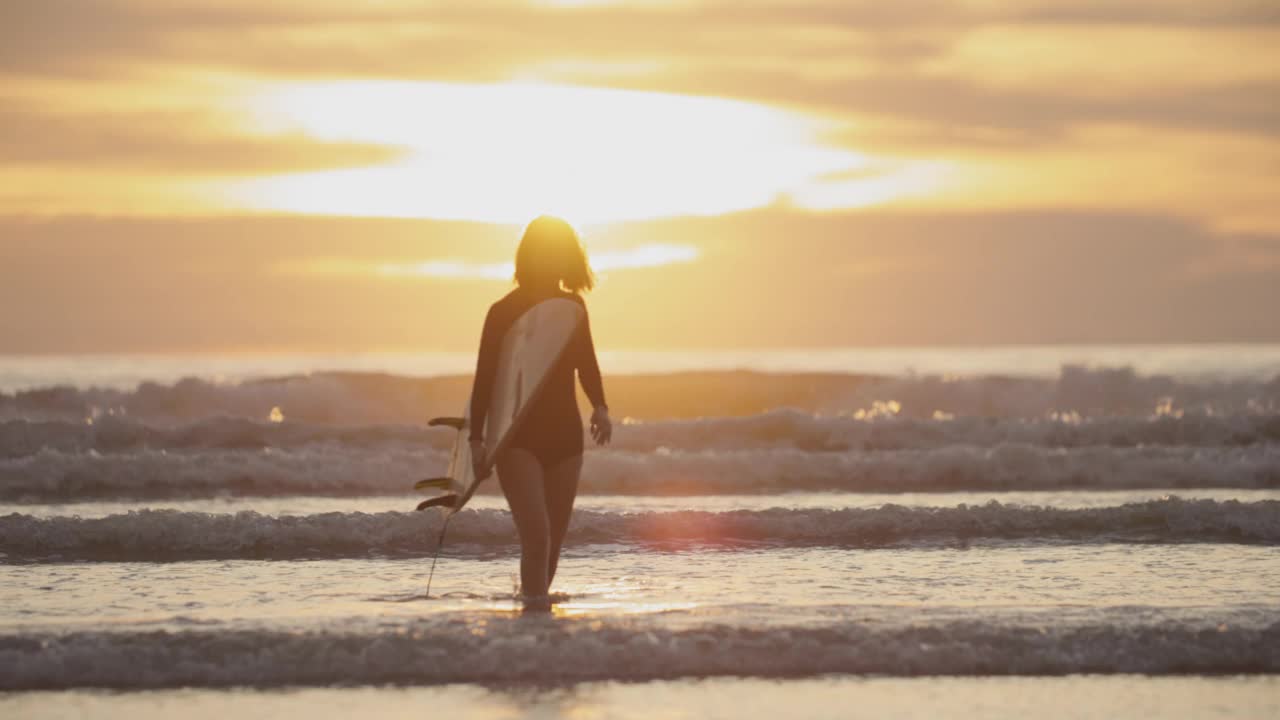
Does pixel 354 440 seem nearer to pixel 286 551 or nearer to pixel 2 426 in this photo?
pixel 2 426

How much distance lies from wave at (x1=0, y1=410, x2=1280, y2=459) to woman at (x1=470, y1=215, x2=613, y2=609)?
1411cm

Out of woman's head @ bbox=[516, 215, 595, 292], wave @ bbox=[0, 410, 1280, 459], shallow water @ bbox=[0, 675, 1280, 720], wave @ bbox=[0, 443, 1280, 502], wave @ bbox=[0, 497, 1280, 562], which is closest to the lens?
shallow water @ bbox=[0, 675, 1280, 720]

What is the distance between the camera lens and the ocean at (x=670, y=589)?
6.25m

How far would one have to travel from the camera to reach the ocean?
6.25 m

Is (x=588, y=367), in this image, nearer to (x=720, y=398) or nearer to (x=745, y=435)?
(x=745, y=435)

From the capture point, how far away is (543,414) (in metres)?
7.00

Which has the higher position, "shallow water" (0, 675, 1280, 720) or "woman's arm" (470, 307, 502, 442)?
"woman's arm" (470, 307, 502, 442)

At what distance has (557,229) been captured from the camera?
279 inches

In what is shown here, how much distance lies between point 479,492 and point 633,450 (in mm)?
5074

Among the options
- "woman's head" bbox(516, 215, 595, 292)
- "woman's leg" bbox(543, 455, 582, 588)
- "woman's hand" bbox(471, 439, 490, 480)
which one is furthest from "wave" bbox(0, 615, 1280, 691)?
"woman's head" bbox(516, 215, 595, 292)

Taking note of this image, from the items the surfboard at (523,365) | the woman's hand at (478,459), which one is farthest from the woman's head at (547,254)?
the woman's hand at (478,459)

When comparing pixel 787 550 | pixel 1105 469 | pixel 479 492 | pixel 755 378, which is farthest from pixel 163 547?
pixel 755 378

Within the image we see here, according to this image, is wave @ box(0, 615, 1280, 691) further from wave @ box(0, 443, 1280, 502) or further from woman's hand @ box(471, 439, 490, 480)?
wave @ box(0, 443, 1280, 502)

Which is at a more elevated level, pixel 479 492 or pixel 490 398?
pixel 490 398
